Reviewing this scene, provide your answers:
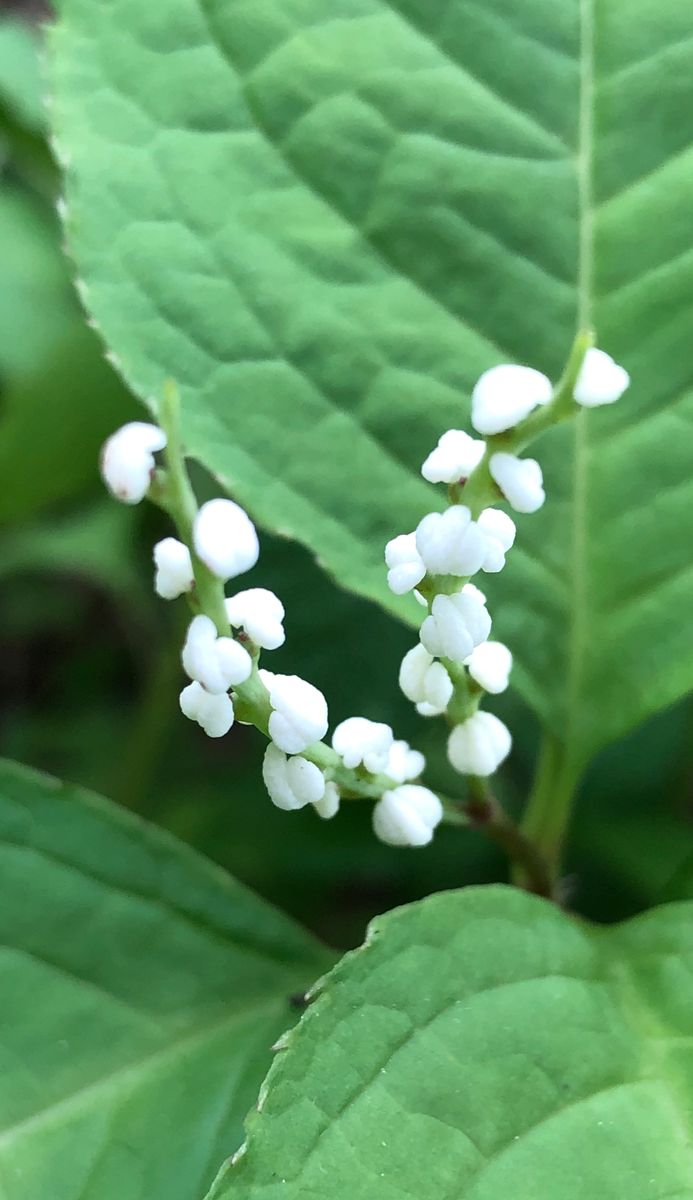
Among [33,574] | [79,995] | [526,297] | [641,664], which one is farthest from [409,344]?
[33,574]

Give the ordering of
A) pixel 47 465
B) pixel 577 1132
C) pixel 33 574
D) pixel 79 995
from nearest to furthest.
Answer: pixel 577 1132 < pixel 79 995 < pixel 47 465 < pixel 33 574

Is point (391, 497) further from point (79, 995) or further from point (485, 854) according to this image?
point (485, 854)

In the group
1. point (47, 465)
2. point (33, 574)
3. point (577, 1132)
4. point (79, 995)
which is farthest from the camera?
point (33, 574)

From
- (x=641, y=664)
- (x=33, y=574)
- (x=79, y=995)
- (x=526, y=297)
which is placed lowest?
(x=79, y=995)

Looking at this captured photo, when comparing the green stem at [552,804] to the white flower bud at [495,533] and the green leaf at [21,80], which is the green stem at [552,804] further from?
the green leaf at [21,80]

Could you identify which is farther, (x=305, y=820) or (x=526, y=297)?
(x=305, y=820)

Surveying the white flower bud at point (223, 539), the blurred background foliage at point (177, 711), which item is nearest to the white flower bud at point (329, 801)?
the white flower bud at point (223, 539)

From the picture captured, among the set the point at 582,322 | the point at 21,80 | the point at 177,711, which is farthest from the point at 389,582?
the point at 21,80
